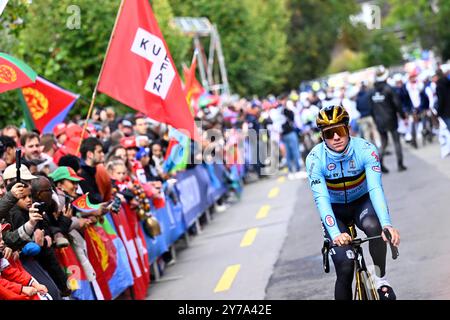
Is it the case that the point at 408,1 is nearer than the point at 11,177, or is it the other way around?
the point at 11,177

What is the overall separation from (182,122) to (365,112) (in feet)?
42.2

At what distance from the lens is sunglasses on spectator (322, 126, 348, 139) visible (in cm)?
785

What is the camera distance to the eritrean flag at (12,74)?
1037 centimetres

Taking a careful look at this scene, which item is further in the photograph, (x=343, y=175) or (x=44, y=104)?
(x=44, y=104)

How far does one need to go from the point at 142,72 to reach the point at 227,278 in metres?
2.69

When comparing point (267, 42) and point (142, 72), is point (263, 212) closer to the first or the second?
point (142, 72)

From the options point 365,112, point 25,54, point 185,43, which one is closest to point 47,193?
point 25,54

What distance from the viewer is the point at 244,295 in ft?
38.3

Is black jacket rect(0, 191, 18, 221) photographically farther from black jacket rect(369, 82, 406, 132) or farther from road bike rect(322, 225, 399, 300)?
black jacket rect(369, 82, 406, 132)

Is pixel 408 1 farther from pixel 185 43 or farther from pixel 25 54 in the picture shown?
pixel 25 54

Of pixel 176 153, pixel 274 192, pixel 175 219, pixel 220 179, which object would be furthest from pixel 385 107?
pixel 175 219

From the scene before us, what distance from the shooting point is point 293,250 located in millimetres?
14523

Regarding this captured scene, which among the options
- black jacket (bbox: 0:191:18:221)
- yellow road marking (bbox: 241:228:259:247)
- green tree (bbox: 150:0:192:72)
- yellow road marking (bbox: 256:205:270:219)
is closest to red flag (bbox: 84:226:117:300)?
black jacket (bbox: 0:191:18:221)

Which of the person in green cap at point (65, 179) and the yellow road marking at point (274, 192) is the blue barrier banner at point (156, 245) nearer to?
the person in green cap at point (65, 179)
